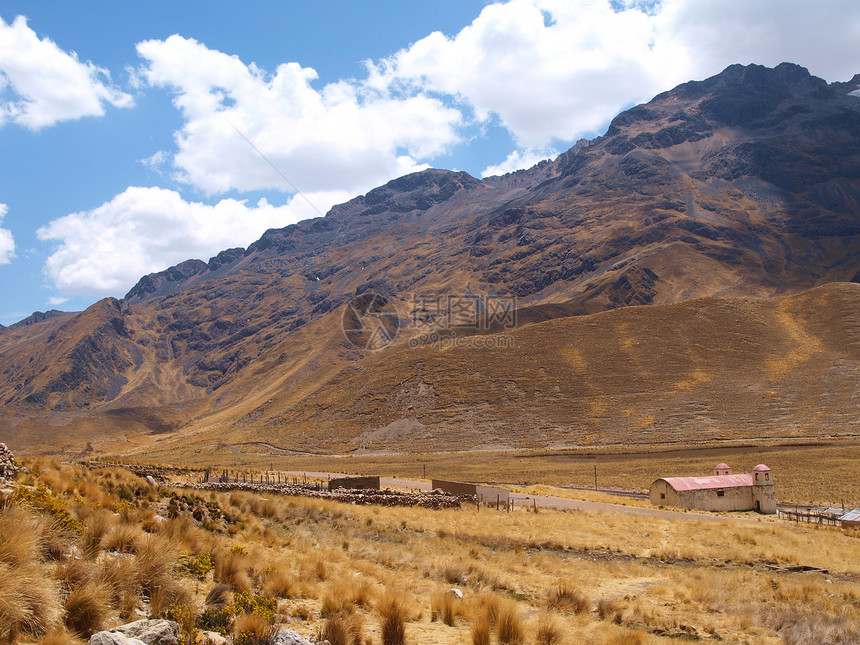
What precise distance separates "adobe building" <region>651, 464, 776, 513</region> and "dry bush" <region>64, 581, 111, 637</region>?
1357 inches

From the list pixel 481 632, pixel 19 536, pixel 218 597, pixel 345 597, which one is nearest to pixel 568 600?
pixel 481 632

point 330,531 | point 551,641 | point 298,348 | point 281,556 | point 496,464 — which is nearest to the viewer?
point 551,641

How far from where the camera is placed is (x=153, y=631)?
21.7 ft

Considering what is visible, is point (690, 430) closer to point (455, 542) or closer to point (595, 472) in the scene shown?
point (595, 472)

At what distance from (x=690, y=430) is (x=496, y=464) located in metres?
24.2

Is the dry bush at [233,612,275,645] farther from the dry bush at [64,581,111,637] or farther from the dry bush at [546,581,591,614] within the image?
the dry bush at [546,581,591,614]

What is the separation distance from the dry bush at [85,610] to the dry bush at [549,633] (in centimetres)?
592

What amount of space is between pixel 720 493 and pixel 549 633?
32.3 metres

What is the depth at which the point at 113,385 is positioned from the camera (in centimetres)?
19925

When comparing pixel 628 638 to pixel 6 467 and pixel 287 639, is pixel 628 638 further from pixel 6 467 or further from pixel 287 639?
pixel 6 467

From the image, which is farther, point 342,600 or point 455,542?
point 455,542

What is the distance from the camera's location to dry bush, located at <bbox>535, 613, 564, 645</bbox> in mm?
8867

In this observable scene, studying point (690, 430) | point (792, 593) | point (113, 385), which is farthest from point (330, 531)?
point (113, 385)
